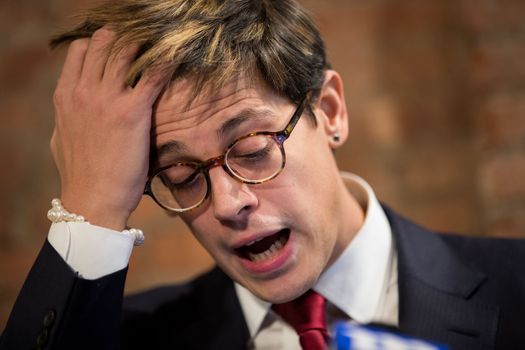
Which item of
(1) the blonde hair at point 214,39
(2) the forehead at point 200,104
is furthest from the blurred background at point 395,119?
(2) the forehead at point 200,104

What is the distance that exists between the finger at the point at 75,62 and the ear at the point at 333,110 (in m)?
0.44

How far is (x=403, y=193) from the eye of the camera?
191cm

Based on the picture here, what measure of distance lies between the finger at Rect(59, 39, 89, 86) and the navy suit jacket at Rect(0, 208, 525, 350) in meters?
0.30

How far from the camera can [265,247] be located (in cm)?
117

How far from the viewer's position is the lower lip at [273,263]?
110 centimetres

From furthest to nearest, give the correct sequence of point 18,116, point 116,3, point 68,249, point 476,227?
1. point 18,116
2. point 476,227
3. point 116,3
4. point 68,249

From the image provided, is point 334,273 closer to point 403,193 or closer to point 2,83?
point 403,193

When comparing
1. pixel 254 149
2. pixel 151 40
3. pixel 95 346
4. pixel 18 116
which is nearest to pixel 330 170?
pixel 254 149

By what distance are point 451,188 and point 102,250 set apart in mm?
1154

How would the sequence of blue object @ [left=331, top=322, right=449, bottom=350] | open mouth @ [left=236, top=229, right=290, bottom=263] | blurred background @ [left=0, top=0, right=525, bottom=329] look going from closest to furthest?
1. blue object @ [left=331, top=322, right=449, bottom=350]
2. open mouth @ [left=236, top=229, right=290, bottom=263]
3. blurred background @ [left=0, top=0, right=525, bottom=329]

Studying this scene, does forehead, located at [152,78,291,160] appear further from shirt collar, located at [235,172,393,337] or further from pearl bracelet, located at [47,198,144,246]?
shirt collar, located at [235,172,393,337]

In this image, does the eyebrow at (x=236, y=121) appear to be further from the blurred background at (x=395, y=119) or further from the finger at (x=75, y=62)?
the blurred background at (x=395, y=119)

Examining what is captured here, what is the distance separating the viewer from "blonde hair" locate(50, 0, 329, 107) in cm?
108

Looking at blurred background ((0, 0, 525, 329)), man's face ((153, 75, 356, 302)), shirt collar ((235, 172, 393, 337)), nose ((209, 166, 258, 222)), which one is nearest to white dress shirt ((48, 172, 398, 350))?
shirt collar ((235, 172, 393, 337))
